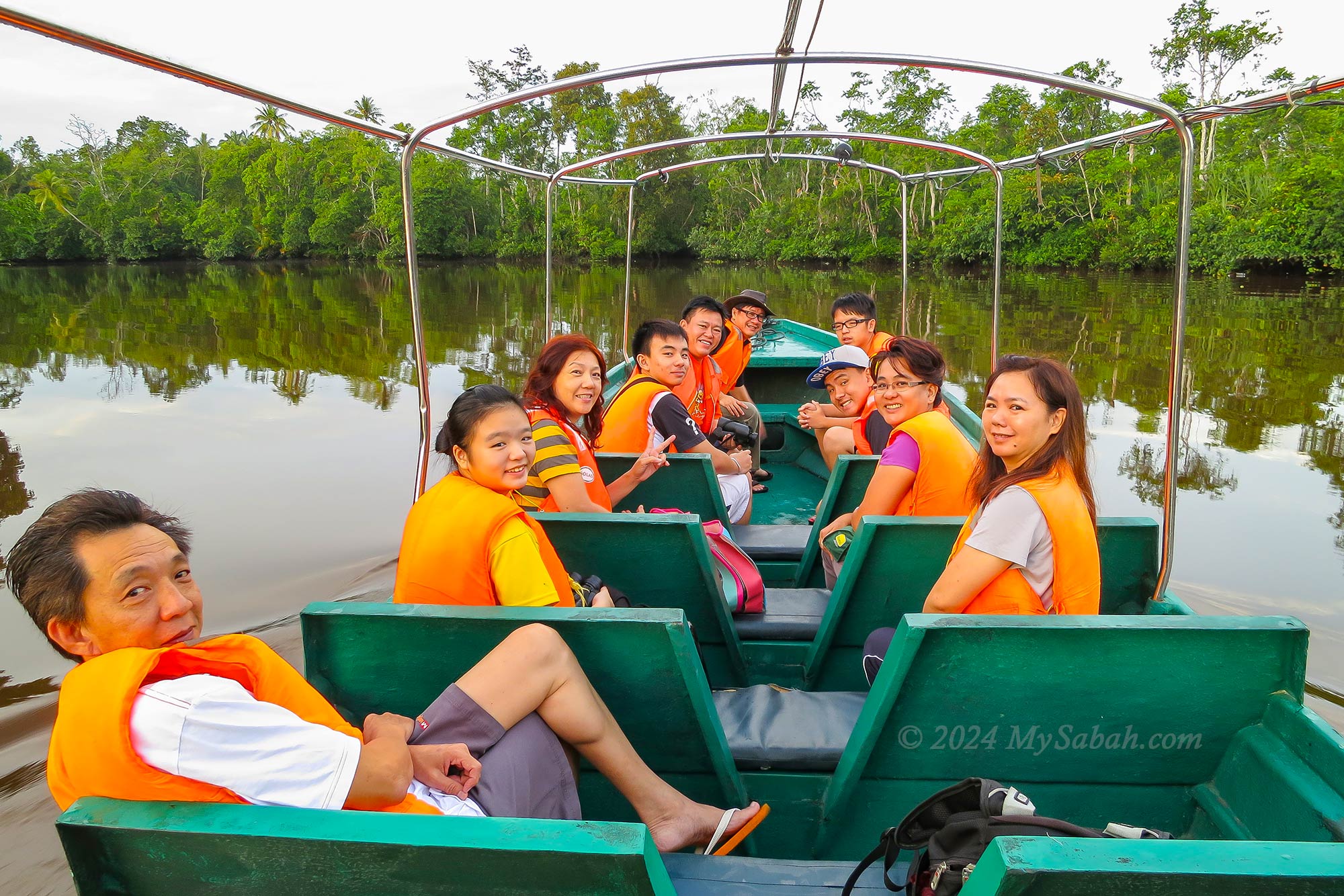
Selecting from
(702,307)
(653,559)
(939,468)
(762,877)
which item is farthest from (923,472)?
(702,307)

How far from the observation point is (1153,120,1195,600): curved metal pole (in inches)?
84.4

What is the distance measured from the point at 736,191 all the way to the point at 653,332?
3752cm

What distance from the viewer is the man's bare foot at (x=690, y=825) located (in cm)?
172

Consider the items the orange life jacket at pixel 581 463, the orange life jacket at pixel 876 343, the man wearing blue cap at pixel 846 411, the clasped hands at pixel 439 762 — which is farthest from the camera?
the orange life jacket at pixel 876 343

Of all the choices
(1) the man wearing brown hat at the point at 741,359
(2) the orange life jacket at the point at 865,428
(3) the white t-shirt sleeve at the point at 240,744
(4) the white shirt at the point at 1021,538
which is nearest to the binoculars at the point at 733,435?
(1) the man wearing brown hat at the point at 741,359

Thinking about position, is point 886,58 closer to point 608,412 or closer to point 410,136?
point 410,136

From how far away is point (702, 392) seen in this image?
4734mm

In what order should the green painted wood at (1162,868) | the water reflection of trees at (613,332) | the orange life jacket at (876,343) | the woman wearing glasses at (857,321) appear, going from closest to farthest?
the green painted wood at (1162,868), the woman wearing glasses at (857,321), the orange life jacket at (876,343), the water reflection of trees at (613,332)

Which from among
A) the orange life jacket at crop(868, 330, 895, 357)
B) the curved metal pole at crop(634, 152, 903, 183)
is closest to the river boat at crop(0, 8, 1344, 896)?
the curved metal pole at crop(634, 152, 903, 183)

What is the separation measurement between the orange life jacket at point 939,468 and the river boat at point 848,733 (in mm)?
376

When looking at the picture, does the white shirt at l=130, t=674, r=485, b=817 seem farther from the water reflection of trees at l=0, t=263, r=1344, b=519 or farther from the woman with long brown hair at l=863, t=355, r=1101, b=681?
the water reflection of trees at l=0, t=263, r=1344, b=519

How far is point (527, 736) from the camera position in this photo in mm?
1647

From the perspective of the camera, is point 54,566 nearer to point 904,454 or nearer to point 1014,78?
point 904,454

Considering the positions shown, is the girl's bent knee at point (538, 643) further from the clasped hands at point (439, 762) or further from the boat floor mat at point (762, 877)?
the boat floor mat at point (762, 877)
